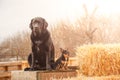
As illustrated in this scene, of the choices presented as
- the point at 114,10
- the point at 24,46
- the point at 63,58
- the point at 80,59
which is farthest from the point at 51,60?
the point at 114,10

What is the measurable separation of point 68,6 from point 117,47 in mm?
11437

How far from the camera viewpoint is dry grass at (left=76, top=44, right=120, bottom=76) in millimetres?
5816

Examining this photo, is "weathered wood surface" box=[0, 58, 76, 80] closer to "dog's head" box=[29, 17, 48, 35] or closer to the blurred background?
"dog's head" box=[29, 17, 48, 35]

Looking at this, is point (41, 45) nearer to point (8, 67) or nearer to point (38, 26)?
point (38, 26)

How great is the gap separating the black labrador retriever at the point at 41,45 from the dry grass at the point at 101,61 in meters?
2.14

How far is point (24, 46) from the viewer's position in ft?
51.5

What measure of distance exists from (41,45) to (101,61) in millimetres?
2400

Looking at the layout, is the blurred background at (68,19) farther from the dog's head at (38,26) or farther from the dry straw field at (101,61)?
the dry straw field at (101,61)

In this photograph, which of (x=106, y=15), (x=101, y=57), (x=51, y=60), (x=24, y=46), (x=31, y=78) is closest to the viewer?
(x=101, y=57)

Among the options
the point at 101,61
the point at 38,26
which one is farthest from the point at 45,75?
the point at 101,61

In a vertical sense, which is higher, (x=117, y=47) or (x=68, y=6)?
(x=68, y=6)

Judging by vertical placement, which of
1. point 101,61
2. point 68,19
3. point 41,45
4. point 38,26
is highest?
point 68,19

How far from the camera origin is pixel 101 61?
5875mm

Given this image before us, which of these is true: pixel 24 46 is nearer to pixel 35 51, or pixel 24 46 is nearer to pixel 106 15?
pixel 106 15
